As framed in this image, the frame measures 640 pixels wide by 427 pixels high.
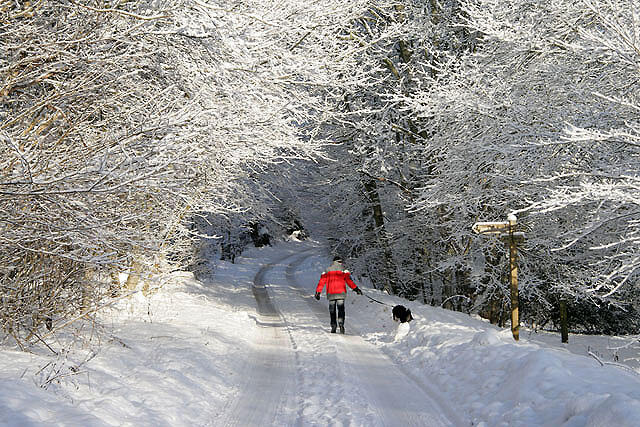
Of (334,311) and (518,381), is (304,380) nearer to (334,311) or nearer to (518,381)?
(518,381)

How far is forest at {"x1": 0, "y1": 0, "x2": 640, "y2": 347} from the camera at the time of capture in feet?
14.1

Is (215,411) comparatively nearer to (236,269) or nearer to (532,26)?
(532,26)

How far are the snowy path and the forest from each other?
2.11 meters

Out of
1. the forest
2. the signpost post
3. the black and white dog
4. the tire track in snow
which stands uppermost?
the forest

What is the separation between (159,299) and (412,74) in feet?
31.5

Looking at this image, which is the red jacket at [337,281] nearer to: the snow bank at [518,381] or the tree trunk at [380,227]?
the snow bank at [518,381]

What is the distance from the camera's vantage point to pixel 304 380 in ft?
20.8

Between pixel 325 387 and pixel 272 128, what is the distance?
145 inches

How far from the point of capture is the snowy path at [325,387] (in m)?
4.93

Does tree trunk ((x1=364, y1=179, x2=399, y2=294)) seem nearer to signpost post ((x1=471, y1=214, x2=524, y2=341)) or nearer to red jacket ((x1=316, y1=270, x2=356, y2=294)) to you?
red jacket ((x1=316, y1=270, x2=356, y2=294))

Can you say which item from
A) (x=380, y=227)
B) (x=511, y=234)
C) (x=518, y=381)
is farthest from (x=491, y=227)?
(x=380, y=227)

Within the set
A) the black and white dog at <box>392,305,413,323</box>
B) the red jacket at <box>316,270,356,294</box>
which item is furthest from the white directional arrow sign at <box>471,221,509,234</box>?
the red jacket at <box>316,270,356,294</box>

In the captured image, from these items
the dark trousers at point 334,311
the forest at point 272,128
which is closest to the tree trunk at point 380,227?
the forest at point 272,128

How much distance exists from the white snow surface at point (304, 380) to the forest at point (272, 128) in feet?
2.87
